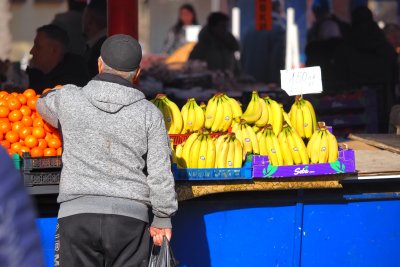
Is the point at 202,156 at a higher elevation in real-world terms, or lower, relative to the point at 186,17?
lower

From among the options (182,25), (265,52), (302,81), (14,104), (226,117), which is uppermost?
(182,25)

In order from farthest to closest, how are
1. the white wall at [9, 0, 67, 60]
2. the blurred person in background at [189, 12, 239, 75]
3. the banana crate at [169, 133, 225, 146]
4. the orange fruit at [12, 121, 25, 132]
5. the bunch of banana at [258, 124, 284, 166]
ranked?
the white wall at [9, 0, 67, 60] → the blurred person in background at [189, 12, 239, 75] → the banana crate at [169, 133, 225, 146] → the bunch of banana at [258, 124, 284, 166] → the orange fruit at [12, 121, 25, 132]

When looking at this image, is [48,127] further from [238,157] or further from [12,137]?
[238,157]

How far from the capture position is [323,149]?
→ 536 cm

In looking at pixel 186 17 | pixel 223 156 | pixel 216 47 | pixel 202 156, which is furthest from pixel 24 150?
pixel 186 17

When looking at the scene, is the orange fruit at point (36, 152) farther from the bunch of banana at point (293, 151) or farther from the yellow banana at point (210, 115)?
the bunch of banana at point (293, 151)

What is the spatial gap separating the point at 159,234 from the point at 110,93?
30.7 inches

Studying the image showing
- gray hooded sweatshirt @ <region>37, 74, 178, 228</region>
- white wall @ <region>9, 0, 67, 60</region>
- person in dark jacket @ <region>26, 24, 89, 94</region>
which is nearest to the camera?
gray hooded sweatshirt @ <region>37, 74, 178, 228</region>

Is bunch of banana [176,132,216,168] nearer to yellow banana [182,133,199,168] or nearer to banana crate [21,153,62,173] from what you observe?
yellow banana [182,133,199,168]

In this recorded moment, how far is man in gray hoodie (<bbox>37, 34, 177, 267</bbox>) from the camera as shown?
445 cm

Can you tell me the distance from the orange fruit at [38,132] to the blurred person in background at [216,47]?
8.38m

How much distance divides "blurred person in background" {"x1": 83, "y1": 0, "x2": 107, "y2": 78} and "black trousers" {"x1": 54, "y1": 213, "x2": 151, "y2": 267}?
391 cm

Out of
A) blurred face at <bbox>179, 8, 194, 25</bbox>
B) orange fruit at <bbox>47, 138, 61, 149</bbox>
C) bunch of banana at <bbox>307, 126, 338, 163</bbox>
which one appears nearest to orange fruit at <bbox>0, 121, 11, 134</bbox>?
orange fruit at <bbox>47, 138, 61, 149</bbox>

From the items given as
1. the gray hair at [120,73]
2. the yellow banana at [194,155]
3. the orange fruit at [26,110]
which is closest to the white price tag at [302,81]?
the yellow banana at [194,155]
